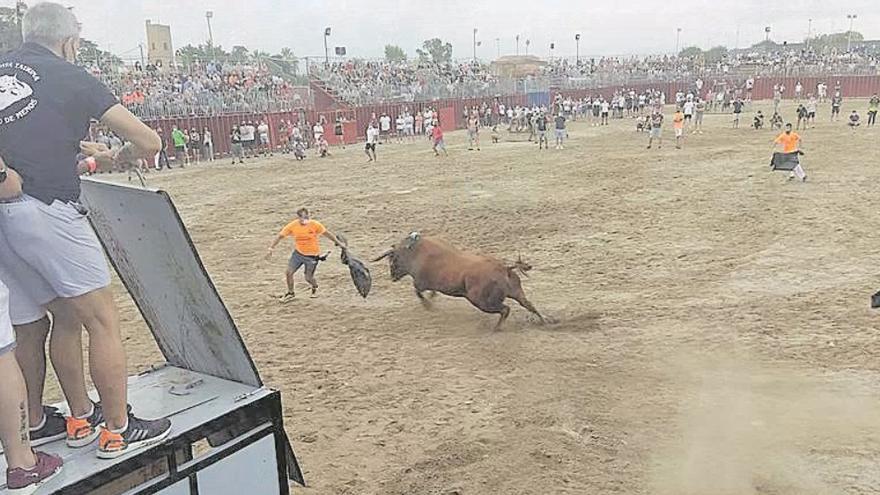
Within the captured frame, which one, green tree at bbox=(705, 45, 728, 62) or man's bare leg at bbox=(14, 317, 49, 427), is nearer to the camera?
man's bare leg at bbox=(14, 317, 49, 427)

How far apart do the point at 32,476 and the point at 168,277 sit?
1.03 meters

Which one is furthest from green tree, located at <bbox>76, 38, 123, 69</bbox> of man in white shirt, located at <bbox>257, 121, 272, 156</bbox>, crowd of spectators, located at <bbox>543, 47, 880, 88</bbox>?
crowd of spectators, located at <bbox>543, 47, 880, 88</bbox>

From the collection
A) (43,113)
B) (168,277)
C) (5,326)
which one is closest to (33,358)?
(5,326)

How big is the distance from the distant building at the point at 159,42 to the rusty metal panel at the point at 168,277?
129 ft

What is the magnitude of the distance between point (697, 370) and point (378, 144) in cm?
2637

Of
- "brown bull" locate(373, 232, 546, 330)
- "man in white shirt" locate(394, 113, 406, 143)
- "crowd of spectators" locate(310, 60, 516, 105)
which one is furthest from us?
"crowd of spectators" locate(310, 60, 516, 105)

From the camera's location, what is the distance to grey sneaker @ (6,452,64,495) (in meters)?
2.40

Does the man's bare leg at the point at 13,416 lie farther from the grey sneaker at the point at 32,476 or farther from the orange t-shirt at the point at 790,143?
the orange t-shirt at the point at 790,143

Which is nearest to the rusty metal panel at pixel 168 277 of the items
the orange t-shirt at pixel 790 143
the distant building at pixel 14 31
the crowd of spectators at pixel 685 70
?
the distant building at pixel 14 31

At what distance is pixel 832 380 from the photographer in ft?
22.6

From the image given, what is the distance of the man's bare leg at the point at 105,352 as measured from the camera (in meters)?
2.75

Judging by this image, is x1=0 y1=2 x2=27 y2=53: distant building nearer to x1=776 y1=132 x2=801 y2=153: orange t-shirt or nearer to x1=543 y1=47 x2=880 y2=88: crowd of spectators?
x1=776 y1=132 x2=801 y2=153: orange t-shirt

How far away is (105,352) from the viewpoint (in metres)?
2.80

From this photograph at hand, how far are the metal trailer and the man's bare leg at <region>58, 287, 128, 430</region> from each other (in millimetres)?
180
